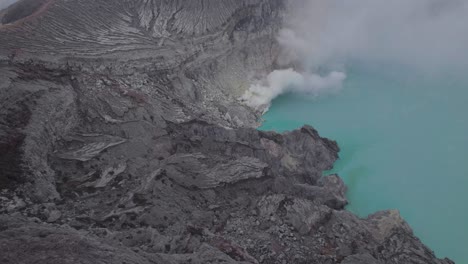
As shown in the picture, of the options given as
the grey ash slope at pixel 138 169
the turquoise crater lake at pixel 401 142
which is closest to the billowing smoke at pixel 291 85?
the turquoise crater lake at pixel 401 142

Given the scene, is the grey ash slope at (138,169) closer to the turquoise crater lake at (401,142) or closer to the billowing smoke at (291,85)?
the turquoise crater lake at (401,142)

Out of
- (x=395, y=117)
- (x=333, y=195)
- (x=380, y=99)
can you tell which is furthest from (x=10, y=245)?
(x=380, y=99)

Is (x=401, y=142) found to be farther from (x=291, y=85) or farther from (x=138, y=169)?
(x=138, y=169)

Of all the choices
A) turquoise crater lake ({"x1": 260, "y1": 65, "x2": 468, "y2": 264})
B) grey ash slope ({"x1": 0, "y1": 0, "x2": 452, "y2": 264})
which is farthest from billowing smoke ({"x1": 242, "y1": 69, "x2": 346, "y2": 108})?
grey ash slope ({"x1": 0, "y1": 0, "x2": 452, "y2": 264})

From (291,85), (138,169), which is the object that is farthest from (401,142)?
(138,169)

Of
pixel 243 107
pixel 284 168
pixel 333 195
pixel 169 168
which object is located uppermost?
pixel 243 107

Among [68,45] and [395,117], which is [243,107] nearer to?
[395,117]
